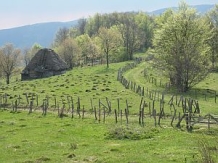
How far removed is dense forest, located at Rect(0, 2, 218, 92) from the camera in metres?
67.2

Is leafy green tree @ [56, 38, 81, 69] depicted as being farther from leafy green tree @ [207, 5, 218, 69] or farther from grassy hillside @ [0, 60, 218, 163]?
grassy hillside @ [0, 60, 218, 163]

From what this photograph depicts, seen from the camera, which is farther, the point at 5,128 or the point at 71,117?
the point at 71,117

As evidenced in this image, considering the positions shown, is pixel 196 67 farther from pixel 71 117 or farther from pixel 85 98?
pixel 71 117

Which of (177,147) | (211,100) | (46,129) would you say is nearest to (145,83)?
(211,100)

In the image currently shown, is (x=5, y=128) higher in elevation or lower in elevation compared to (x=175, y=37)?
lower

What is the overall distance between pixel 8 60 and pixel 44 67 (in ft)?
62.2

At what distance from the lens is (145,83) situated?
76375 mm

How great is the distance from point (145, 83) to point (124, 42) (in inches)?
2696

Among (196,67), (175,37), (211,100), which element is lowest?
(211,100)

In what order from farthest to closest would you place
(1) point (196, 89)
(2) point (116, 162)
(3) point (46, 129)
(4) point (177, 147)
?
(1) point (196, 89) → (3) point (46, 129) → (4) point (177, 147) → (2) point (116, 162)

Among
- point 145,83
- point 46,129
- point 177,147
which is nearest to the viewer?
point 177,147

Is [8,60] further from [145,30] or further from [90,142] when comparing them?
[90,142]

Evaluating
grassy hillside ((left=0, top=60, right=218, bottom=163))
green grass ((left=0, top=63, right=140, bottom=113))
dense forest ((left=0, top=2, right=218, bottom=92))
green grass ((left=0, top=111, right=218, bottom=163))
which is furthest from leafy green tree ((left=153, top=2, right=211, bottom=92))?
green grass ((left=0, top=111, right=218, bottom=163))

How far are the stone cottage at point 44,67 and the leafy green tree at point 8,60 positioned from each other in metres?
13.5
